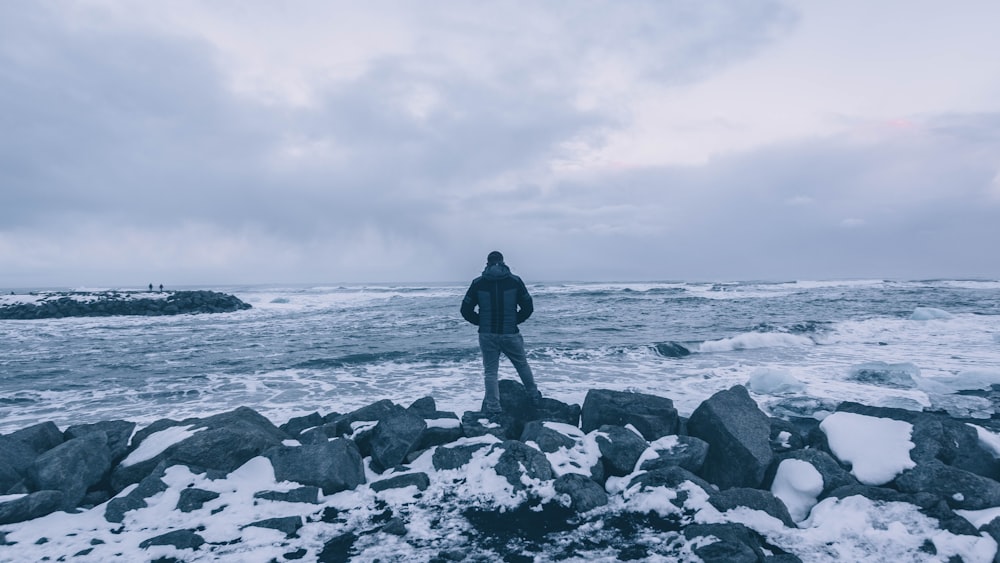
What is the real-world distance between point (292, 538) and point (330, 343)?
599 inches

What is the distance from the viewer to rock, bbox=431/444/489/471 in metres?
5.24

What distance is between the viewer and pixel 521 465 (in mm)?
4984

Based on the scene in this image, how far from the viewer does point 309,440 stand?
602 cm

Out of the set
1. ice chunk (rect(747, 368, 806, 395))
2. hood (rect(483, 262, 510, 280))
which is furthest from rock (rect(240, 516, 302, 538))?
ice chunk (rect(747, 368, 806, 395))

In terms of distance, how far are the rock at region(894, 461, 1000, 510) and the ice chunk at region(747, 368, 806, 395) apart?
5.69m

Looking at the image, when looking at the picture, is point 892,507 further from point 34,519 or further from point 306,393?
point 306,393

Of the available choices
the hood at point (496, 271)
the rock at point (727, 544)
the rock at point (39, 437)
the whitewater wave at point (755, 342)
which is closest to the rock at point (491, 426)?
the hood at point (496, 271)

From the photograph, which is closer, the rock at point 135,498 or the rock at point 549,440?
the rock at point 135,498

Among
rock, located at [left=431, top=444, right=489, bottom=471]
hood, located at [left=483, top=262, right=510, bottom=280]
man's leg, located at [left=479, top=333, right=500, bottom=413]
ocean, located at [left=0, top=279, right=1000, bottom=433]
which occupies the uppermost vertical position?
hood, located at [left=483, top=262, right=510, bottom=280]

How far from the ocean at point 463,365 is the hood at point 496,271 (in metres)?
3.23

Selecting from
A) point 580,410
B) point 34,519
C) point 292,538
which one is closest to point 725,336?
point 580,410

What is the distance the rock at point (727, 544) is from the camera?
11.4 feet

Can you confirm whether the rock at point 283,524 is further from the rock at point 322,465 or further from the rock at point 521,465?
the rock at point 521,465

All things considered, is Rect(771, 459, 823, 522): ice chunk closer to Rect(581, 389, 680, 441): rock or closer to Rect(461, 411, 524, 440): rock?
Rect(581, 389, 680, 441): rock
